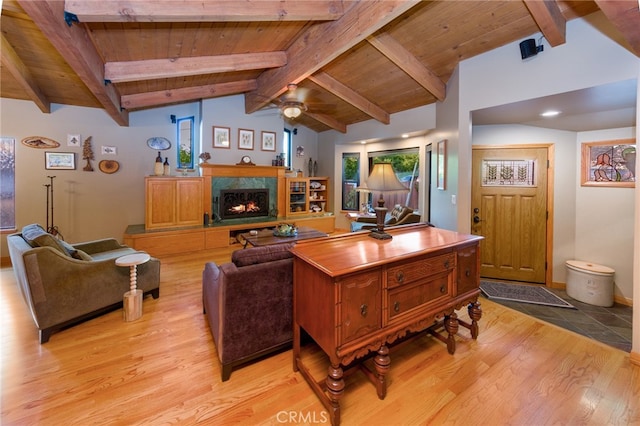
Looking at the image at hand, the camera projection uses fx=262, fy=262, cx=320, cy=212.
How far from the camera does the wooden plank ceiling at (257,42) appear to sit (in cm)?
222

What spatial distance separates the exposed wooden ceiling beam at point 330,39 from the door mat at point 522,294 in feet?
11.4

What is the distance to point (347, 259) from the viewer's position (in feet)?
5.08

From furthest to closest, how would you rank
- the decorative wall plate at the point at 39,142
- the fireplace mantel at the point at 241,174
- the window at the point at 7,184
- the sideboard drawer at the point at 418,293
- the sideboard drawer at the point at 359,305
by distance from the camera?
1. the fireplace mantel at the point at 241,174
2. the decorative wall plate at the point at 39,142
3. the window at the point at 7,184
4. the sideboard drawer at the point at 418,293
5. the sideboard drawer at the point at 359,305

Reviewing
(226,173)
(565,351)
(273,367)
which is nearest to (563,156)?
(565,351)

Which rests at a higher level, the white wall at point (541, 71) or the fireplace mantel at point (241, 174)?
the white wall at point (541, 71)

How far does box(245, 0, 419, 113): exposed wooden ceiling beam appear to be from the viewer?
7.63 ft

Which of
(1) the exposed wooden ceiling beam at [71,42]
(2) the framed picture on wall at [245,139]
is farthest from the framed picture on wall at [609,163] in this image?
(1) the exposed wooden ceiling beam at [71,42]

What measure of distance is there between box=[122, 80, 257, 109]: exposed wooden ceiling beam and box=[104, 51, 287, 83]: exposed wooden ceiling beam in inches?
47.4

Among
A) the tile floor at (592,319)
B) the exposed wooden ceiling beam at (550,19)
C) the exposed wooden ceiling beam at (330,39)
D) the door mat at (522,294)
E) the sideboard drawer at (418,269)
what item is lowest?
the tile floor at (592,319)

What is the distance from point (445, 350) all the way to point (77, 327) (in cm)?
323

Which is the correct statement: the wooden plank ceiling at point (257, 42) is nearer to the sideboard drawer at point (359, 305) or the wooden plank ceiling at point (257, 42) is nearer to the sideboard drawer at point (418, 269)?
the sideboard drawer at point (418, 269)

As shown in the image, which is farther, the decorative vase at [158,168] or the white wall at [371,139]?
the decorative vase at [158,168]

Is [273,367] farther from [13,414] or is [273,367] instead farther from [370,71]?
[370,71]

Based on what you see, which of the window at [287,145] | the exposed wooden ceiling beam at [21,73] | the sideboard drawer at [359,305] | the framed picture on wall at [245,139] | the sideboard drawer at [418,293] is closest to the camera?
the sideboard drawer at [359,305]
